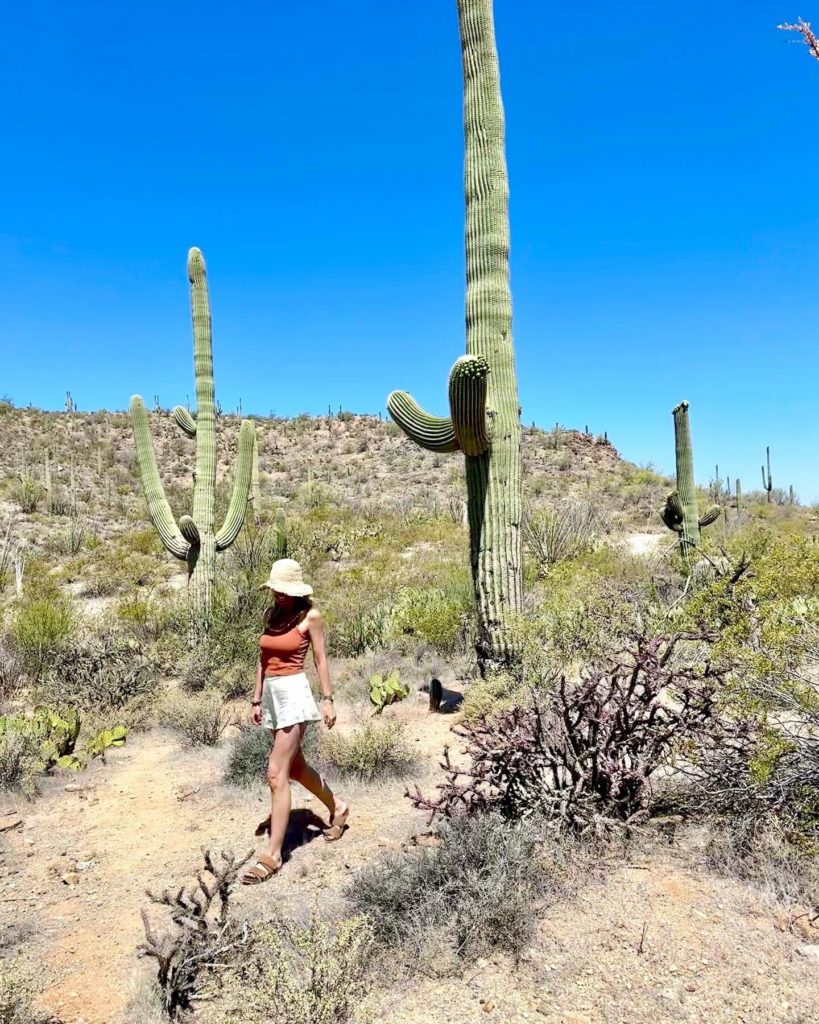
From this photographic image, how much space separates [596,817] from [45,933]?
9.37 feet

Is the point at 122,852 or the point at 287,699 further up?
the point at 287,699

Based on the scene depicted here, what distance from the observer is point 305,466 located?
35.1 metres

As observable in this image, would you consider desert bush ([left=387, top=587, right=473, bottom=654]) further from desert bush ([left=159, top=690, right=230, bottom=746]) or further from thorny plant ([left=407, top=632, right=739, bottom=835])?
thorny plant ([left=407, top=632, right=739, bottom=835])

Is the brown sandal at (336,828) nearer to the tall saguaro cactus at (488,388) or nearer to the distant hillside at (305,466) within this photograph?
the tall saguaro cactus at (488,388)

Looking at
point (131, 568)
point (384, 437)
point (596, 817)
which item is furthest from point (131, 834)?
point (384, 437)

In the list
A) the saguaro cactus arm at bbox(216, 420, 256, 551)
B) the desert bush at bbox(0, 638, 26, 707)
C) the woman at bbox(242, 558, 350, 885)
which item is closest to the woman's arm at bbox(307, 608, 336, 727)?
the woman at bbox(242, 558, 350, 885)

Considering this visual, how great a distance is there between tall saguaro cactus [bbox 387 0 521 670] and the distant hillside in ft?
49.3

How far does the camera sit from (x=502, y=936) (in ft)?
9.36

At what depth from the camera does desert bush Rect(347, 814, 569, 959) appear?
2881mm

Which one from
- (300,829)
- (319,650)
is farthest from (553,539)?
(319,650)

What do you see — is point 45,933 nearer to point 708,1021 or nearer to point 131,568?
point 708,1021

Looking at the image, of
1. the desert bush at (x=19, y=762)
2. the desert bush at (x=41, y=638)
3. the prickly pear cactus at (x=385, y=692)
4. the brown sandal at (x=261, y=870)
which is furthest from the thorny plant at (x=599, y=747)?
the desert bush at (x=41, y=638)

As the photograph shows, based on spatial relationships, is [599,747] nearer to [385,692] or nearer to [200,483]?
[385,692]

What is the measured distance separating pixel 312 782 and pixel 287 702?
Result: 0.60 m
